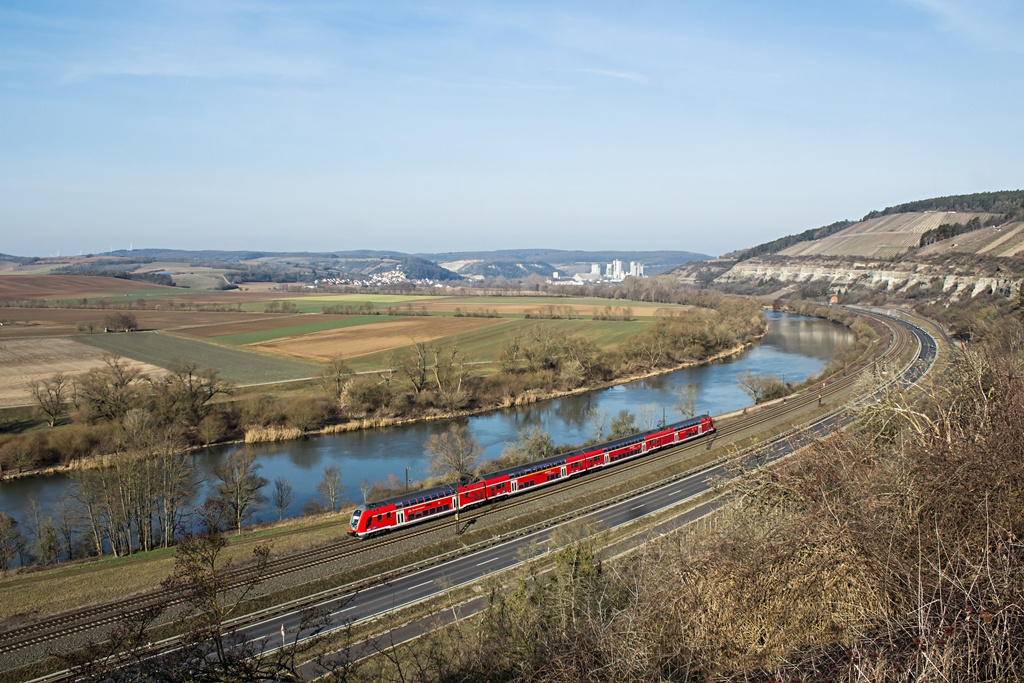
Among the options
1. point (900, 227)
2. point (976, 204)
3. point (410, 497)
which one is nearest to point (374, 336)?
point (410, 497)

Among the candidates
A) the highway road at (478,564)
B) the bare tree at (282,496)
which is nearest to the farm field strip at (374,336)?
the bare tree at (282,496)

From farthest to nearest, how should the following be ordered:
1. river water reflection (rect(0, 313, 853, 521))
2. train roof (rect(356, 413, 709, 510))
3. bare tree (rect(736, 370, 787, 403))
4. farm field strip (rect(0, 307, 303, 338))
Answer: farm field strip (rect(0, 307, 303, 338)) < bare tree (rect(736, 370, 787, 403)) < river water reflection (rect(0, 313, 853, 521)) < train roof (rect(356, 413, 709, 510))

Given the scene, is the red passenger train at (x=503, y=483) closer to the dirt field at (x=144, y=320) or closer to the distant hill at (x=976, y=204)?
the dirt field at (x=144, y=320)

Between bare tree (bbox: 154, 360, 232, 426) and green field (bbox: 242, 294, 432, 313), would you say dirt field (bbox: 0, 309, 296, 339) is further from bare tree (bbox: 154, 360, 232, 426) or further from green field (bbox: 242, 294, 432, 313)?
bare tree (bbox: 154, 360, 232, 426)

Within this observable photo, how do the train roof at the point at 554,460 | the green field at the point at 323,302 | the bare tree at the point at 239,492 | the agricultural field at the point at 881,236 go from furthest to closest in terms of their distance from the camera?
the agricultural field at the point at 881,236, the green field at the point at 323,302, the train roof at the point at 554,460, the bare tree at the point at 239,492

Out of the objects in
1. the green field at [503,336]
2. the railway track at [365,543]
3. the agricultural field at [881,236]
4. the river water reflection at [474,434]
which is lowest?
the river water reflection at [474,434]

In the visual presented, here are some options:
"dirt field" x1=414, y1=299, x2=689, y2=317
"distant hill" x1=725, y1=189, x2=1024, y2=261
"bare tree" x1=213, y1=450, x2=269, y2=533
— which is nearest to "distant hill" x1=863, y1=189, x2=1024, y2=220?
"distant hill" x1=725, y1=189, x2=1024, y2=261
